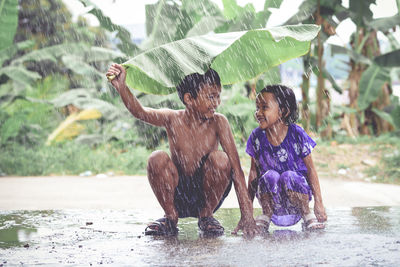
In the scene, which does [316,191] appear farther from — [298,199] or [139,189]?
[139,189]

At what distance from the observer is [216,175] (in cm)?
306

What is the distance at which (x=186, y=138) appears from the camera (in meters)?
3.15

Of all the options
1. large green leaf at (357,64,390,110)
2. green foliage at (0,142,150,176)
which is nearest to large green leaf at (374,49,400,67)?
large green leaf at (357,64,390,110)

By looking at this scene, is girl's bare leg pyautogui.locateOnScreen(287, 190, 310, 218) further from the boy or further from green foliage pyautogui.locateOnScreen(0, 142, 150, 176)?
green foliage pyautogui.locateOnScreen(0, 142, 150, 176)

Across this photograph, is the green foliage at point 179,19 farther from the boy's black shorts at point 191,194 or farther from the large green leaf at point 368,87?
the boy's black shorts at point 191,194

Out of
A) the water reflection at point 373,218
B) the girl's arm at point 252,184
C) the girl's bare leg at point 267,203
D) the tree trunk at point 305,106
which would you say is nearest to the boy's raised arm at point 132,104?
the girl's arm at point 252,184

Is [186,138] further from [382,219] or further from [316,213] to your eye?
[382,219]

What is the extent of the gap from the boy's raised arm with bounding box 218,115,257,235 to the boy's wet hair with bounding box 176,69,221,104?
0.23 metres

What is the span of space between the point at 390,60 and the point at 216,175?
5005mm

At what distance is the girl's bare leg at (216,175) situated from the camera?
306 centimetres

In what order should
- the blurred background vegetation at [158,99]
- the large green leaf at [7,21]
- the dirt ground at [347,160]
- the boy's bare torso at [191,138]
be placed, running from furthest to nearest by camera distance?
the dirt ground at [347,160], the blurred background vegetation at [158,99], the large green leaf at [7,21], the boy's bare torso at [191,138]

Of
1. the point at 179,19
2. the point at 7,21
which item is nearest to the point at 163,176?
the point at 7,21

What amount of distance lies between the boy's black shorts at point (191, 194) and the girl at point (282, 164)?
0.25 metres

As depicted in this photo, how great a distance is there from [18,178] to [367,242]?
19.7 ft
